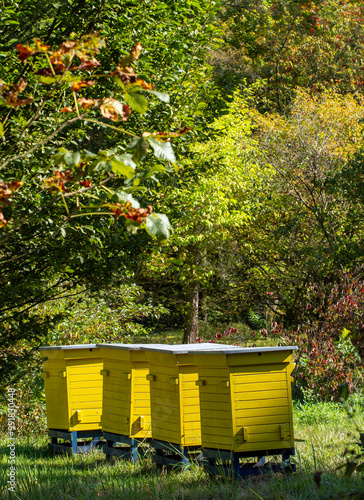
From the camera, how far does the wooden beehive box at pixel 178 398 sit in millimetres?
4992

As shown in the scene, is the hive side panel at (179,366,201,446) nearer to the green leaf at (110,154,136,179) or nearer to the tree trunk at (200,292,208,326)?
the green leaf at (110,154,136,179)

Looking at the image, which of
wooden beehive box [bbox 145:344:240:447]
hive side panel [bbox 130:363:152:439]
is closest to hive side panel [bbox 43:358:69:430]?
hive side panel [bbox 130:363:152:439]

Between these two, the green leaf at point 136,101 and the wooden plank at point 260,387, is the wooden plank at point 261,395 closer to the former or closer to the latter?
the wooden plank at point 260,387

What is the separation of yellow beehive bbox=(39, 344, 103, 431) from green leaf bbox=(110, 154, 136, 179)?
4971 millimetres

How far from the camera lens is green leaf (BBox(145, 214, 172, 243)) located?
1.55 metres

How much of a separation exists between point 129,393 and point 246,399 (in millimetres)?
1646

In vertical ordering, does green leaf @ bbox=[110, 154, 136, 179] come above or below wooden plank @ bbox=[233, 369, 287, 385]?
above

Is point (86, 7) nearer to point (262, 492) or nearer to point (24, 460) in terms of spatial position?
point (262, 492)

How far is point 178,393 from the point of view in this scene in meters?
5.02

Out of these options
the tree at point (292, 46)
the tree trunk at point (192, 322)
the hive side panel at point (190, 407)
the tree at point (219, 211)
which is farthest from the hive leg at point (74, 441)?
the tree at point (292, 46)

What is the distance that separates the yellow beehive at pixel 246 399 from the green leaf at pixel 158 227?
117 inches

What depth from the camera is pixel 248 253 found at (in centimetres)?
1255

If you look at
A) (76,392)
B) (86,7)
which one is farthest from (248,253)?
(86,7)

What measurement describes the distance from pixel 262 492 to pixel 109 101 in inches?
134
